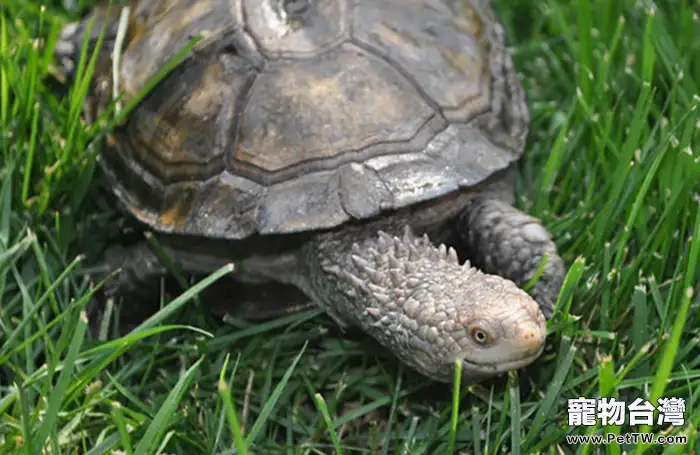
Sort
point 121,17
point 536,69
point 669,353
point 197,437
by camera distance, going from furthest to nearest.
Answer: point 536,69 < point 121,17 < point 197,437 < point 669,353

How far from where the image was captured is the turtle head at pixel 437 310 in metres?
1.70

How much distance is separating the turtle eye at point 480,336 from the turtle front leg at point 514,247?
1.11 feet

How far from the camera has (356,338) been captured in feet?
7.20

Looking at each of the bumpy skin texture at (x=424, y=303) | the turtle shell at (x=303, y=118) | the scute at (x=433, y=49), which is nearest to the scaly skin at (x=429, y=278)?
the bumpy skin texture at (x=424, y=303)

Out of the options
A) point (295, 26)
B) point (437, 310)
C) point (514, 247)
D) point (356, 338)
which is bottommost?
point (356, 338)

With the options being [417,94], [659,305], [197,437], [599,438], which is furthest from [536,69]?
[197,437]

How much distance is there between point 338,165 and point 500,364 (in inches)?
24.6

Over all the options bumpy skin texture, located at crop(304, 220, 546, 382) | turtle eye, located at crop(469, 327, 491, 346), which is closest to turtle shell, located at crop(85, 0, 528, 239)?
bumpy skin texture, located at crop(304, 220, 546, 382)

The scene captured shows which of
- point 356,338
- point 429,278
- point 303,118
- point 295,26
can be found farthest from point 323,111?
point 356,338

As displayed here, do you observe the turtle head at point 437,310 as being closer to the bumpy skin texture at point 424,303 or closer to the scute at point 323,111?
the bumpy skin texture at point 424,303

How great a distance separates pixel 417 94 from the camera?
2113 millimetres

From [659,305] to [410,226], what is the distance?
63 cm

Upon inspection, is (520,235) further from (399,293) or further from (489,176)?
(399,293)

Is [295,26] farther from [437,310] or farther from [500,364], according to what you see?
[500,364]
